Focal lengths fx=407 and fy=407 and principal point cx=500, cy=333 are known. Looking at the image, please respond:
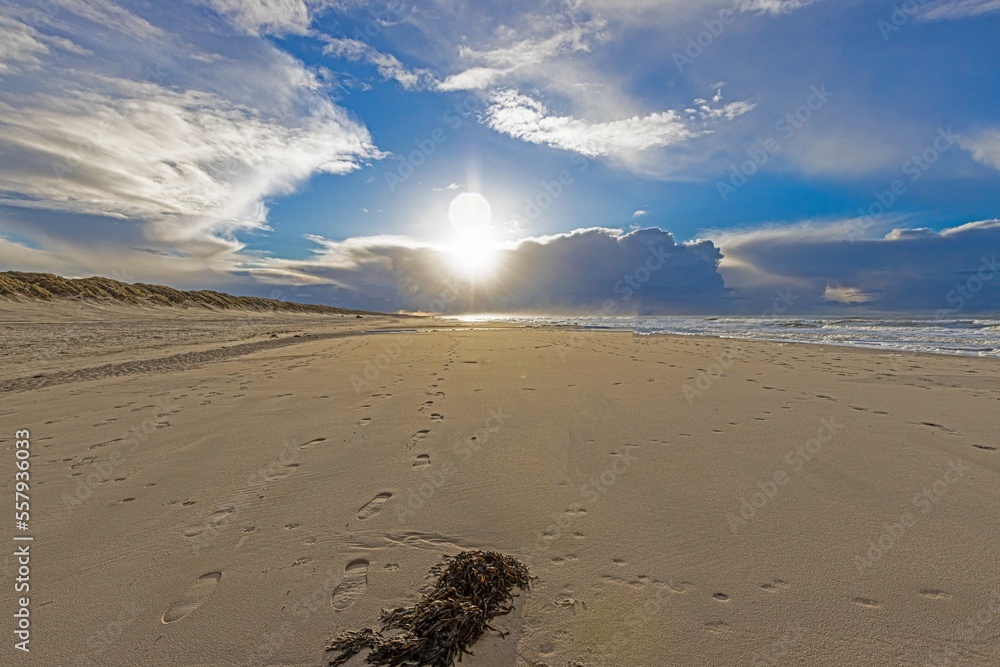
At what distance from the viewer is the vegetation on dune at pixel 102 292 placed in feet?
115

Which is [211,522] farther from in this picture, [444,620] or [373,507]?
[444,620]

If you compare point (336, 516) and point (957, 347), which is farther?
point (957, 347)

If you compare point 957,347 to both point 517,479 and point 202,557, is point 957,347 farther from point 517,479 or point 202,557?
point 202,557

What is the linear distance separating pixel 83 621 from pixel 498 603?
2.60 metres

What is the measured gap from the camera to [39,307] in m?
32.3

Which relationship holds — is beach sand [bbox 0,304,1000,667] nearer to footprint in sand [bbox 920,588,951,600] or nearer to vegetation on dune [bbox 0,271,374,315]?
footprint in sand [bbox 920,588,951,600]

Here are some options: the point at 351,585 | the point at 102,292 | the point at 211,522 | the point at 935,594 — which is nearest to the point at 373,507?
the point at 351,585

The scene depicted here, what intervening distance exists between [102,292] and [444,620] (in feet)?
189

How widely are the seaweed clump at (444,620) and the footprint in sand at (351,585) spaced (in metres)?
0.28

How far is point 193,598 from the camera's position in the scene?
108 inches

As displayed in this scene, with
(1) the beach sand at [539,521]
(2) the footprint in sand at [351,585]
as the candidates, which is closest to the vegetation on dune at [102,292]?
(1) the beach sand at [539,521]

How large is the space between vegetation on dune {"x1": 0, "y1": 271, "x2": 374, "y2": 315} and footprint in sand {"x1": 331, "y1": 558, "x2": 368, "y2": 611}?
48.2 metres

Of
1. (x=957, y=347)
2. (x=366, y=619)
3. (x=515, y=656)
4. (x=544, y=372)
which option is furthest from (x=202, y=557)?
(x=957, y=347)

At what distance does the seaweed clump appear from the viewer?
7.38 ft
